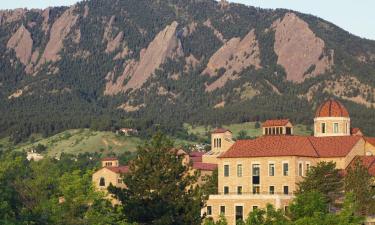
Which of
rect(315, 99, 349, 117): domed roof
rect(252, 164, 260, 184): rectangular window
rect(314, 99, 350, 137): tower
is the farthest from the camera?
rect(315, 99, 349, 117): domed roof

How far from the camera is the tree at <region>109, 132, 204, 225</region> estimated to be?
10969cm

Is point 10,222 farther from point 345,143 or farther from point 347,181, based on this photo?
point 345,143

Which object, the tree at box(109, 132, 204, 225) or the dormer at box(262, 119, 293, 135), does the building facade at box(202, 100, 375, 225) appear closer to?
the dormer at box(262, 119, 293, 135)

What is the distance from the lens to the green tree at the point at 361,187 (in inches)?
4742

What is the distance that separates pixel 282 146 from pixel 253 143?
4811mm

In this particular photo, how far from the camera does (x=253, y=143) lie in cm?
14350

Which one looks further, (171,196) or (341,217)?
(171,196)

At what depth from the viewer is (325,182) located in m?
127

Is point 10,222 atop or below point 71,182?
Answer: below

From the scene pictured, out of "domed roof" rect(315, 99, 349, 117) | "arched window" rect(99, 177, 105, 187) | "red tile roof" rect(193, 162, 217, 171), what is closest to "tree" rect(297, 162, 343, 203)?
"domed roof" rect(315, 99, 349, 117)

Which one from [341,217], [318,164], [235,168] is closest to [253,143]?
[235,168]

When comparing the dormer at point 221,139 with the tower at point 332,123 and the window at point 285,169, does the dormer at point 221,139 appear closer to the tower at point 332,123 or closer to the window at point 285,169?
the tower at point 332,123

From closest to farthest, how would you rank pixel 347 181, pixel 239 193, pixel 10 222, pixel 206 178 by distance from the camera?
pixel 10 222 < pixel 347 181 < pixel 239 193 < pixel 206 178

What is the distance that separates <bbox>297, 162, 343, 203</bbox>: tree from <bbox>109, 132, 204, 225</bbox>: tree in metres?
17.0
